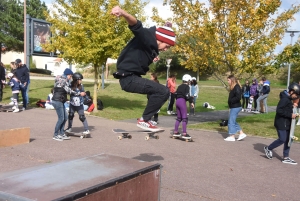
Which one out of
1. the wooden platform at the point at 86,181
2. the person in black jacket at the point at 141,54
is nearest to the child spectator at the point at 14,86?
the person in black jacket at the point at 141,54

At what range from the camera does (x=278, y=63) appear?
13234mm

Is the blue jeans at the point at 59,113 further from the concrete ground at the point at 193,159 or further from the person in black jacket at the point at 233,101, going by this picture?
the person in black jacket at the point at 233,101

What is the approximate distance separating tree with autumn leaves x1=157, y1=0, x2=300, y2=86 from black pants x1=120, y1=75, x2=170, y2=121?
7.56 m

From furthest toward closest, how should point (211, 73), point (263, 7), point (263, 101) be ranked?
1. point (263, 101)
2. point (211, 73)
3. point (263, 7)

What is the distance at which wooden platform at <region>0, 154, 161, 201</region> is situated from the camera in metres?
3.46

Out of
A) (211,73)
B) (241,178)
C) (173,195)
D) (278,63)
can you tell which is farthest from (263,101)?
(173,195)

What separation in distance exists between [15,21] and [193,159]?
1901 inches

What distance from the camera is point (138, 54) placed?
5.50 meters

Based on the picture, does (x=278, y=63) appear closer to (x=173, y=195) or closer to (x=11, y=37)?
(x=173, y=195)

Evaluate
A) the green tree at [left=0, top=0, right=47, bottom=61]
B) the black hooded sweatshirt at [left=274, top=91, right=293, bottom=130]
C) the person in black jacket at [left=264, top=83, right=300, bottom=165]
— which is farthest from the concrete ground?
the green tree at [left=0, top=0, right=47, bottom=61]

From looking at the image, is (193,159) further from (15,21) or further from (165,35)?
(15,21)

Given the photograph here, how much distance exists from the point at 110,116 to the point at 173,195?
10815 mm

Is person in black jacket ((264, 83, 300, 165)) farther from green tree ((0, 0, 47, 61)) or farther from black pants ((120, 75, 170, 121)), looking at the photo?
green tree ((0, 0, 47, 61))

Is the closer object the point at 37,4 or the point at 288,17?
the point at 288,17
